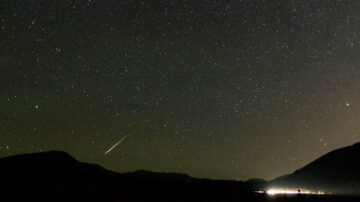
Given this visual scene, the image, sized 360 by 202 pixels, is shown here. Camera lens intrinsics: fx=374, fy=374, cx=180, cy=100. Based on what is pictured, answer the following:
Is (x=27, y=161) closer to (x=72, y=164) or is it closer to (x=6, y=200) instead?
(x=72, y=164)

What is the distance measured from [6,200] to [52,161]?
14706 centimetres

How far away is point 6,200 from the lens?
→ 184 feet

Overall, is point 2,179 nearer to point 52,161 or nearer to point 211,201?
point 211,201

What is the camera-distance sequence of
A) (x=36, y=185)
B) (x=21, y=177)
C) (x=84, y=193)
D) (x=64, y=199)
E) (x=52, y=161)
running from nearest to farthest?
(x=64, y=199), (x=84, y=193), (x=36, y=185), (x=21, y=177), (x=52, y=161)

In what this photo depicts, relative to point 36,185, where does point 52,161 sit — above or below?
above

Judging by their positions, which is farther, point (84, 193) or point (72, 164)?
point (72, 164)

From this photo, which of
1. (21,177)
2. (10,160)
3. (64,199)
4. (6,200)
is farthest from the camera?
(10,160)

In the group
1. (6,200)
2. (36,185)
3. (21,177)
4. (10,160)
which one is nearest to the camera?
(6,200)

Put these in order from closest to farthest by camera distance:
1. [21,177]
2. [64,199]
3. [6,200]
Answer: [6,200]
[64,199]
[21,177]

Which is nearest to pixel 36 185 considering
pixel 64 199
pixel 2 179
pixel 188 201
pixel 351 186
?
pixel 2 179

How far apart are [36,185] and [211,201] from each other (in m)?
37.7

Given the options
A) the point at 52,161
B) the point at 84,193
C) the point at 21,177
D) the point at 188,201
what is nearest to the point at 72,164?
the point at 52,161

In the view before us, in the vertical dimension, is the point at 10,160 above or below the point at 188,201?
above

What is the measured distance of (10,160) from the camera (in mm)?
181125
